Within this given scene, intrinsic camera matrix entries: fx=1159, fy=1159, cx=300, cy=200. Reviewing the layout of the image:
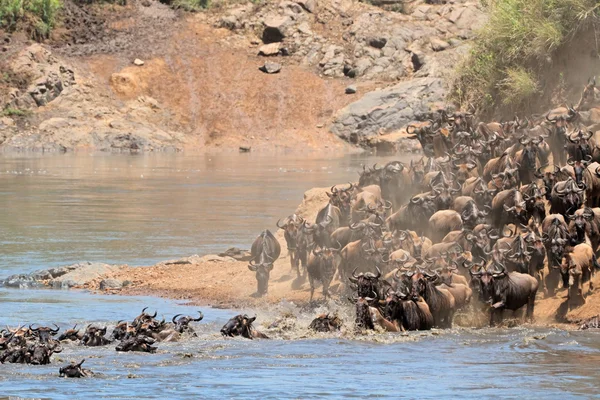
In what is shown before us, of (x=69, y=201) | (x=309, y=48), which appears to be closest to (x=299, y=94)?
(x=309, y=48)

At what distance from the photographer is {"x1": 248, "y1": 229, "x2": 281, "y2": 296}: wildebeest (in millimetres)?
21594

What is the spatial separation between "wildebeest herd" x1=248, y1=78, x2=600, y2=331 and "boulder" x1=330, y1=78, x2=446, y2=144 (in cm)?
3866

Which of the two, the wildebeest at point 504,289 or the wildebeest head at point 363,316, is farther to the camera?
the wildebeest at point 504,289

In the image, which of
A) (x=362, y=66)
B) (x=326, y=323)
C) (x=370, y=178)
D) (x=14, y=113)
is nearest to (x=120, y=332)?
(x=326, y=323)

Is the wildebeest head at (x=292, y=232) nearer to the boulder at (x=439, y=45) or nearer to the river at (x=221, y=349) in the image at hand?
the river at (x=221, y=349)

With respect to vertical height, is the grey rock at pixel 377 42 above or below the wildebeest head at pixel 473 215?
above

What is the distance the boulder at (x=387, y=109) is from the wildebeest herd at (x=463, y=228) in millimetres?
38661

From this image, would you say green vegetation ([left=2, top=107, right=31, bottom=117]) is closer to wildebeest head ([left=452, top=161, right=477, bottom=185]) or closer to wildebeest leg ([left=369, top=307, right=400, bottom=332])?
wildebeest head ([left=452, top=161, right=477, bottom=185])

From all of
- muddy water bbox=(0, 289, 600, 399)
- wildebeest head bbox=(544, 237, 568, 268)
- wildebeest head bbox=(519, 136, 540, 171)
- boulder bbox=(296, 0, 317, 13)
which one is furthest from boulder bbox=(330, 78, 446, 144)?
muddy water bbox=(0, 289, 600, 399)

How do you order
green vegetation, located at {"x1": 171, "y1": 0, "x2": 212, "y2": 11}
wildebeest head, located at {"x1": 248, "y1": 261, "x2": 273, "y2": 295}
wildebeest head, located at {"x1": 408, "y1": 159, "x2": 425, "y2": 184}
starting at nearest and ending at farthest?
wildebeest head, located at {"x1": 248, "y1": 261, "x2": 273, "y2": 295}
wildebeest head, located at {"x1": 408, "y1": 159, "x2": 425, "y2": 184}
green vegetation, located at {"x1": 171, "y1": 0, "x2": 212, "y2": 11}

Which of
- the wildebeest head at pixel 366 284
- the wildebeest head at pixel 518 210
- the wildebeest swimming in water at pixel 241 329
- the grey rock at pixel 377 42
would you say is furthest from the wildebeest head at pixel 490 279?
the grey rock at pixel 377 42

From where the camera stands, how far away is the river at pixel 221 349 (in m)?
13.4

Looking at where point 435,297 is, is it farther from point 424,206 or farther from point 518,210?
point 424,206

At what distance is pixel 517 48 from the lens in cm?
2600
